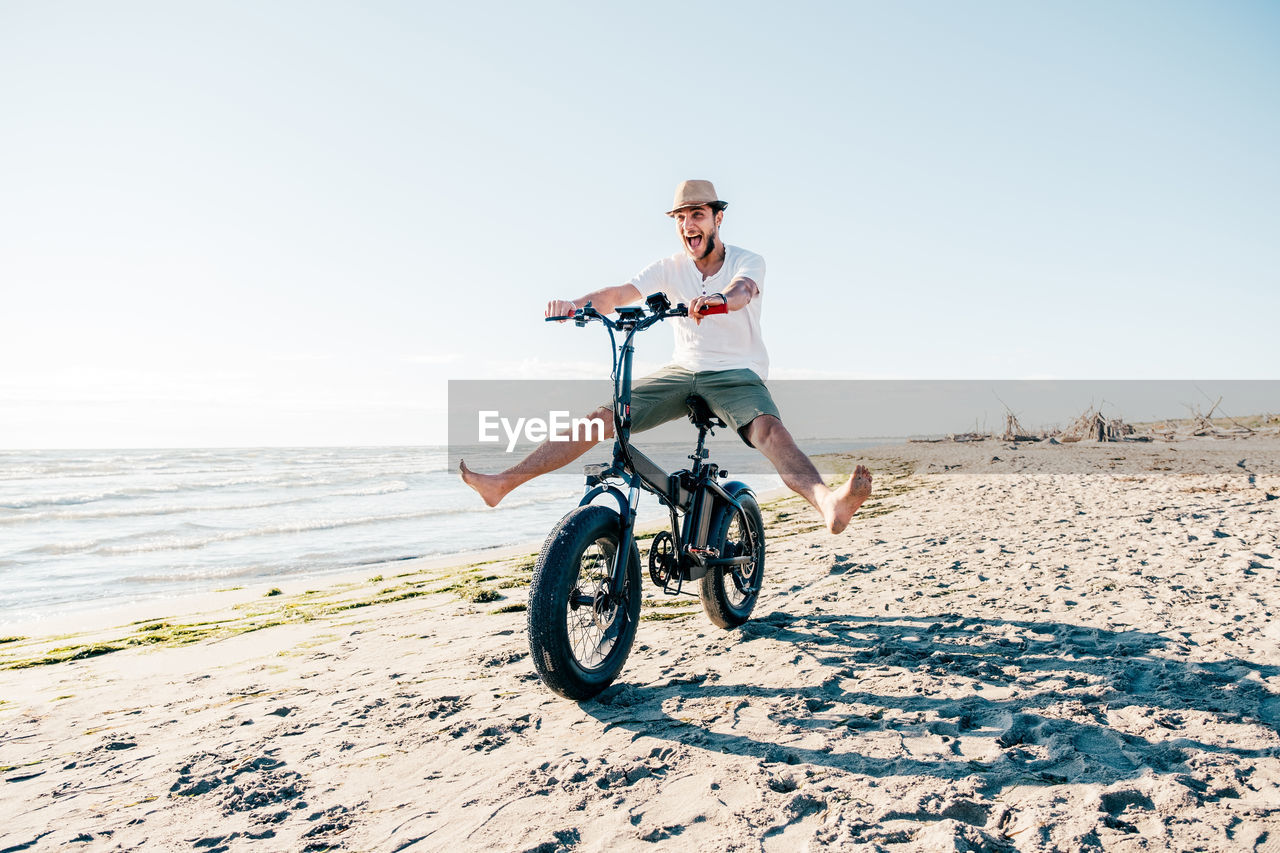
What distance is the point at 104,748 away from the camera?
9.96 ft

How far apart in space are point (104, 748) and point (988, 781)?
3388mm

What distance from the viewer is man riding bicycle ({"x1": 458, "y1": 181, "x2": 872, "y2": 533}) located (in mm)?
3609

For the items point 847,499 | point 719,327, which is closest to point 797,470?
point 847,499

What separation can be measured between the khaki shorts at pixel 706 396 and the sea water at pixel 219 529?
5.99m

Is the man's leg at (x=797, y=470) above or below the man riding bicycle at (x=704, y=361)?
below

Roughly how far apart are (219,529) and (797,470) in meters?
12.5

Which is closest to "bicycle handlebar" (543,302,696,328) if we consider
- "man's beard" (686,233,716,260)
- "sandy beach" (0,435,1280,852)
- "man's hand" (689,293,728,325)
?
"man's hand" (689,293,728,325)

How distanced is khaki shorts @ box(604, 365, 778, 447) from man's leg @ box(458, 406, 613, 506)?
0.53 feet

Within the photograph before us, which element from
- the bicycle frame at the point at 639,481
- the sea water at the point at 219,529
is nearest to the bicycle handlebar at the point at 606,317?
the bicycle frame at the point at 639,481

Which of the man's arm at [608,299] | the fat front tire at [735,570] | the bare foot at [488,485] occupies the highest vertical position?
the man's arm at [608,299]

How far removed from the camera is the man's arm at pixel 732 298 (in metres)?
3.10

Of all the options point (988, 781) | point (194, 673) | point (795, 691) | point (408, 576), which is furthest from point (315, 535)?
point (988, 781)

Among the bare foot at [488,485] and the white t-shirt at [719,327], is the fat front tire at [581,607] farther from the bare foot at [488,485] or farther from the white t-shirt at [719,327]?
the white t-shirt at [719,327]

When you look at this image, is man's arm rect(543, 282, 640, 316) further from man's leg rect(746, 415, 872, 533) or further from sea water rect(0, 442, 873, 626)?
sea water rect(0, 442, 873, 626)
